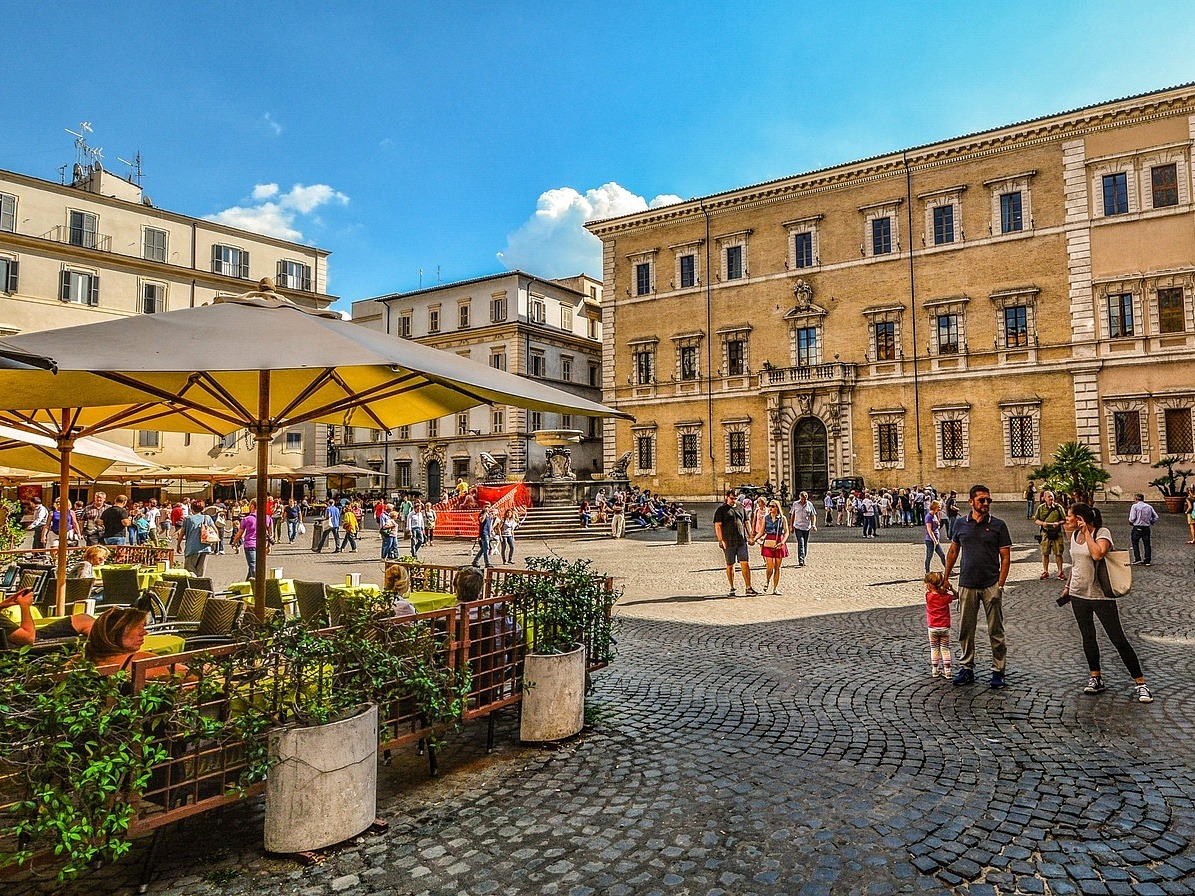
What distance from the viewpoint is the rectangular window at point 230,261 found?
42562 mm

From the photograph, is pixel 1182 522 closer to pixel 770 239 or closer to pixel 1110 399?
pixel 1110 399

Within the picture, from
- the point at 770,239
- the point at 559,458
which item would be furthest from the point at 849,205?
the point at 559,458

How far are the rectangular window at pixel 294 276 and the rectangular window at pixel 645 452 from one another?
928 inches

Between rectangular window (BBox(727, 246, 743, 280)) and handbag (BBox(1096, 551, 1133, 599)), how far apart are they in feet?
113

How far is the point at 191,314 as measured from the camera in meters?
4.94

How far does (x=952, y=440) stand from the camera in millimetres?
33500

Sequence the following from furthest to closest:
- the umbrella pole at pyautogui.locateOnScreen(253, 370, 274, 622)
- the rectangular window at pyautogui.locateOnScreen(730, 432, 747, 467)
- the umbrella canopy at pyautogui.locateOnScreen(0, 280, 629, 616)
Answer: the rectangular window at pyautogui.locateOnScreen(730, 432, 747, 467) → the umbrella pole at pyautogui.locateOnScreen(253, 370, 274, 622) → the umbrella canopy at pyautogui.locateOnScreen(0, 280, 629, 616)

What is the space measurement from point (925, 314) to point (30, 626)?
36.0 m

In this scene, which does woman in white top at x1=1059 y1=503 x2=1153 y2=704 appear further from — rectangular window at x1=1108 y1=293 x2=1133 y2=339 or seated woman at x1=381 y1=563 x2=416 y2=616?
rectangular window at x1=1108 y1=293 x2=1133 y2=339

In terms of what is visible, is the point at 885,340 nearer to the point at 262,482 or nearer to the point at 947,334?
the point at 947,334

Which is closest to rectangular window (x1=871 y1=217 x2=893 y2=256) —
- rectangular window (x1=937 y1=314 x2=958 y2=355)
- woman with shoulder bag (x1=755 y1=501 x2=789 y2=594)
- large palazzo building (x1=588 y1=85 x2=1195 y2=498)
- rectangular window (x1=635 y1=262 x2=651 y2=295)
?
large palazzo building (x1=588 y1=85 x2=1195 y2=498)

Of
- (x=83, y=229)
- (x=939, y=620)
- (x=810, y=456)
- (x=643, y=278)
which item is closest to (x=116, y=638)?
(x=939, y=620)

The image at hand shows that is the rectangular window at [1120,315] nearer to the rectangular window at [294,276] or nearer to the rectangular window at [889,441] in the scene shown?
the rectangular window at [889,441]

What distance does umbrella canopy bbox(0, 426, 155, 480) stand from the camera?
830 cm
